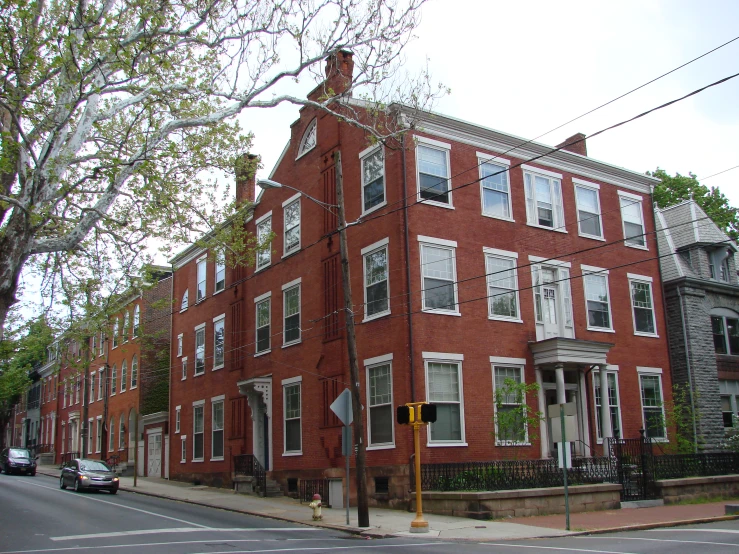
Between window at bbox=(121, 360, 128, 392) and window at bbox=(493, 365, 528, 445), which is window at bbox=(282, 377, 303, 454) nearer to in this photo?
window at bbox=(493, 365, 528, 445)

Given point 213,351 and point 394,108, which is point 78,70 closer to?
point 394,108

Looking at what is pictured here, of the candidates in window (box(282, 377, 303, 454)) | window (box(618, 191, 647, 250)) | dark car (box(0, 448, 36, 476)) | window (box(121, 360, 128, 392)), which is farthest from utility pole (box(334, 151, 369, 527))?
dark car (box(0, 448, 36, 476))

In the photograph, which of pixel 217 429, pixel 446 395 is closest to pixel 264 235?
pixel 217 429

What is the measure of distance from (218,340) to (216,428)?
4054mm

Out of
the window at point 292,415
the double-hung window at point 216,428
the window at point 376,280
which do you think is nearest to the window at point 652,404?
the window at point 376,280

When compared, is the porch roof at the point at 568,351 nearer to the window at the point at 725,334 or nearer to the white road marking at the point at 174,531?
the window at the point at 725,334

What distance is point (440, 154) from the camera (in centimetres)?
2409

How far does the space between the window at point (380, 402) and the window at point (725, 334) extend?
633 inches

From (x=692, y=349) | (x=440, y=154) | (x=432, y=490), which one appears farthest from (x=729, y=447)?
(x=440, y=154)

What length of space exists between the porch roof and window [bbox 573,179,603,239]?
16.2 feet

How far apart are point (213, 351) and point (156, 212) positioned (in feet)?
55.3

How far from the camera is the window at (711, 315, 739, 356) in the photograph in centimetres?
3088

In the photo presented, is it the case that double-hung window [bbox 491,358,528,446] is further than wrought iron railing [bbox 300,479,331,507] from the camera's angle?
No

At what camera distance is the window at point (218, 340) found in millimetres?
33312
